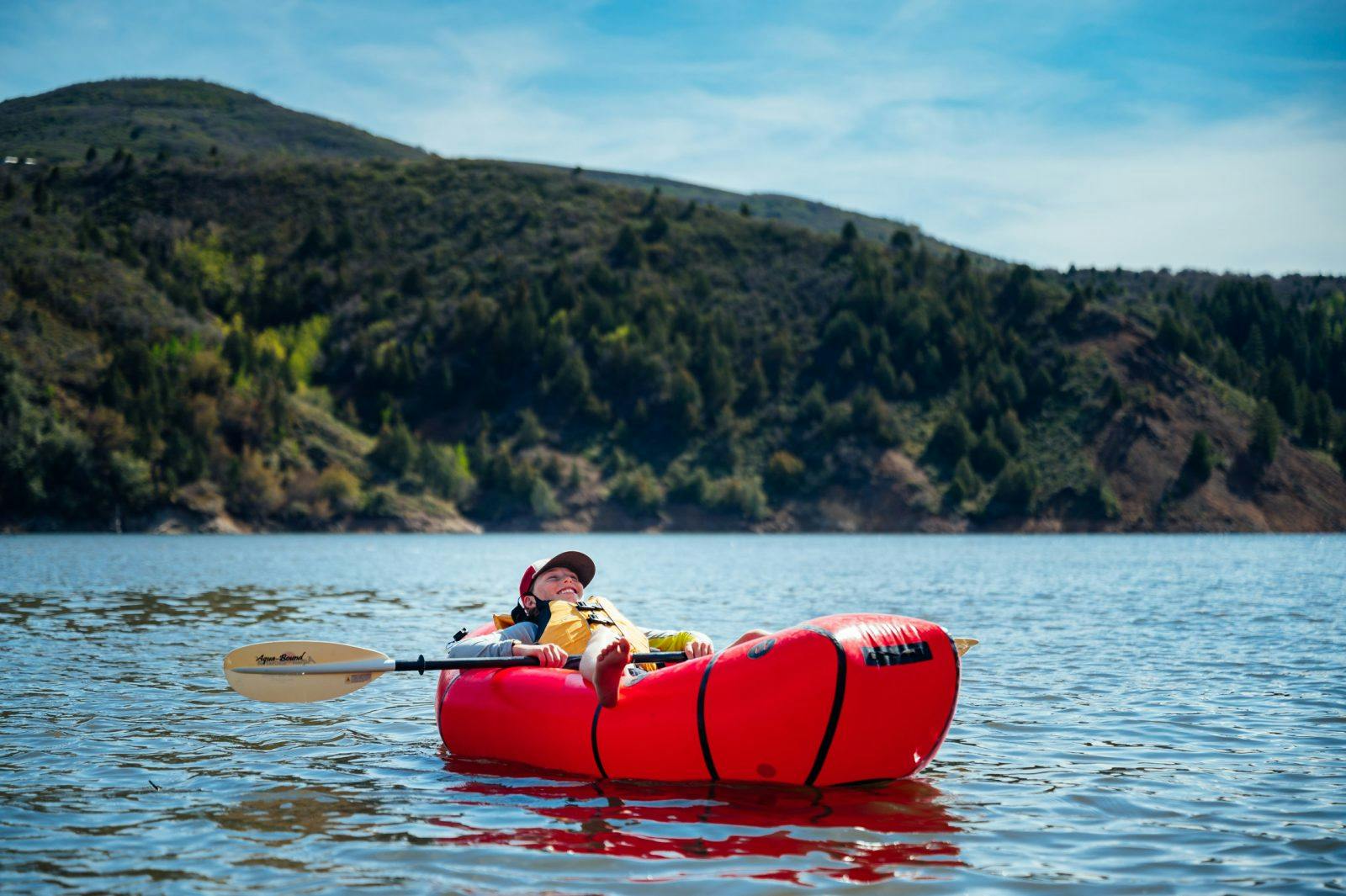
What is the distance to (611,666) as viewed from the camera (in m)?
7.90

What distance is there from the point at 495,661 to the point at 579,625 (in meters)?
0.70

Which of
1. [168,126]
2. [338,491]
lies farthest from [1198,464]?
[168,126]

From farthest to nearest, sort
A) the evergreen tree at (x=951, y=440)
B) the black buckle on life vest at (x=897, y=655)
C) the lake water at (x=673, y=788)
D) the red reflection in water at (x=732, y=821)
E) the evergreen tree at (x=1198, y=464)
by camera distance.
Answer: the evergreen tree at (x=951, y=440) < the evergreen tree at (x=1198, y=464) < the black buckle on life vest at (x=897, y=655) < the red reflection in water at (x=732, y=821) < the lake water at (x=673, y=788)

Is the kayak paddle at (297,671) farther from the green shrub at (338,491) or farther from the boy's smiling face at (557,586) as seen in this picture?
the green shrub at (338,491)

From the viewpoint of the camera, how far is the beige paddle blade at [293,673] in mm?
9805

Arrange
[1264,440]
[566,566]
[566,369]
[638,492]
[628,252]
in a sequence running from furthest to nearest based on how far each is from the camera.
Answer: [628,252] < [566,369] < [1264,440] < [638,492] < [566,566]

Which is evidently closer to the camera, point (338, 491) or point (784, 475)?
point (338, 491)

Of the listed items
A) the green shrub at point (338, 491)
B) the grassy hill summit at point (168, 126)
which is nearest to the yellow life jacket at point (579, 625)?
the green shrub at point (338, 491)

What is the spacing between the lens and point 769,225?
109 m

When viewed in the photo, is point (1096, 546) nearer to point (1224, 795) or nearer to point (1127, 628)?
point (1127, 628)

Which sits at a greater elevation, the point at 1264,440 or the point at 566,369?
the point at 566,369

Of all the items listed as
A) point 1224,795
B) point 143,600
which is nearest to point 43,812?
point 1224,795

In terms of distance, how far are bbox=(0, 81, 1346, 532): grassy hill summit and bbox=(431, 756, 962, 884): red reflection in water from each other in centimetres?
6615

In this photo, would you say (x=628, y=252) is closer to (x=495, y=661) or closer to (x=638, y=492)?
(x=638, y=492)
